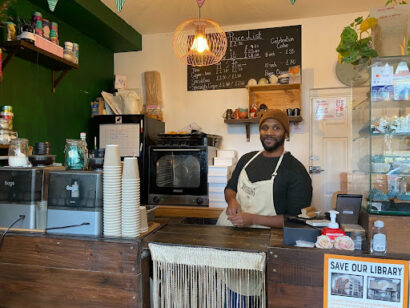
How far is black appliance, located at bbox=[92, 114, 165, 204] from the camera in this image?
125 inches

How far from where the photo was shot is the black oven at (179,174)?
3023mm

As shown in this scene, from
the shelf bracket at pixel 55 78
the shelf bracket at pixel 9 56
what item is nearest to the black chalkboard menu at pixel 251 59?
the shelf bracket at pixel 55 78

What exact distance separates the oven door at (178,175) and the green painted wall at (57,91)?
2.88 ft

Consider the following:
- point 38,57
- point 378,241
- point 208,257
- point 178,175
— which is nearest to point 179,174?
point 178,175

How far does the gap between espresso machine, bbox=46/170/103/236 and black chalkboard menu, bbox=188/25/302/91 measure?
2.51 m

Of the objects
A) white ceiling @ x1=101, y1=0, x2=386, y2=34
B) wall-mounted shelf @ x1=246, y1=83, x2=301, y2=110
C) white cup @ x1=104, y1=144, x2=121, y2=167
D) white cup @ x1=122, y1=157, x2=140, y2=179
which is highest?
white ceiling @ x1=101, y1=0, x2=386, y2=34

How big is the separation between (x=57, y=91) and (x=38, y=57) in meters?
0.45

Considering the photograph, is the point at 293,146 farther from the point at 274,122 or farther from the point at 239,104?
the point at 274,122

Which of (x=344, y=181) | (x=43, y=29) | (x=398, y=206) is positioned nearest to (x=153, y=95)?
(x=43, y=29)

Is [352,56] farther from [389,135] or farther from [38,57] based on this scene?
[38,57]

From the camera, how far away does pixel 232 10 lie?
10.5ft

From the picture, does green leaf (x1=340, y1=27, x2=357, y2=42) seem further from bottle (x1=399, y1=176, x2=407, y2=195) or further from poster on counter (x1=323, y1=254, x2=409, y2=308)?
poster on counter (x1=323, y1=254, x2=409, y2=308)

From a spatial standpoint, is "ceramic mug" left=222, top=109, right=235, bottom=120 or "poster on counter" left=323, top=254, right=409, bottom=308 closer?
"poster on counter" left=323, top=254, right=409, bottom=308

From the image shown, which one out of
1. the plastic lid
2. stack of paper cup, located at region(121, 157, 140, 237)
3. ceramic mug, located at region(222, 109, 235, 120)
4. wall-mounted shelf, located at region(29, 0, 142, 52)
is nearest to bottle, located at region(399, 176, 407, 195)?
the plastic lid
